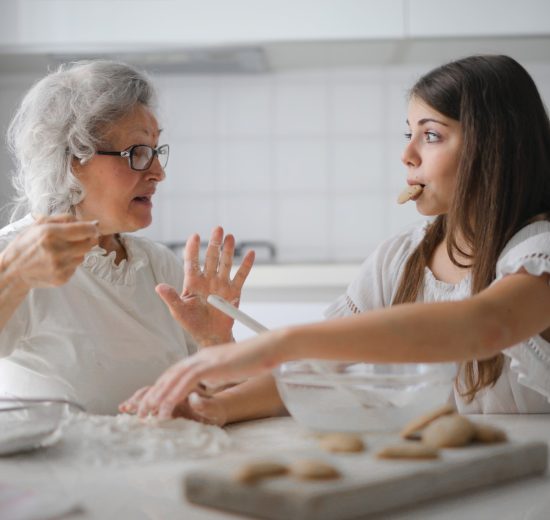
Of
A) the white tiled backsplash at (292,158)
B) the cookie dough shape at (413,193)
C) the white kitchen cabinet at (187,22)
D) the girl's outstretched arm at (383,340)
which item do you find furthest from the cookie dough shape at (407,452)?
the white tiled backsplash at (292,158)

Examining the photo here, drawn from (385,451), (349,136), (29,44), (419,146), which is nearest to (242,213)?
(349,136)

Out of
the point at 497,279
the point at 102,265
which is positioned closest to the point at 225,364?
the point at 497,279

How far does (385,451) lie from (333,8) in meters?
2.75

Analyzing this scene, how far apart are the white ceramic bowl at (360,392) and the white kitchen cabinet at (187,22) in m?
2.53

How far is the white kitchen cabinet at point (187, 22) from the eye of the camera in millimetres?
3152

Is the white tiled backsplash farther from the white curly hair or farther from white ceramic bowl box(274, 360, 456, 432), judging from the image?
white ceramic bowl box(274, 360, 456, 432)

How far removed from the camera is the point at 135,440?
0.83 meters

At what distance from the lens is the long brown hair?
137 cm

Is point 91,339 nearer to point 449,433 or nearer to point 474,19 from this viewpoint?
point 449,433

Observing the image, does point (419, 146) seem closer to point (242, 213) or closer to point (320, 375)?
point (320, 375)

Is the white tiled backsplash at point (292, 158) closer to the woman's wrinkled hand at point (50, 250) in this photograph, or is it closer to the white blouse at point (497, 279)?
the white blouse at point (497, 279)

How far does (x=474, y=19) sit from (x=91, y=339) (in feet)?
7.61

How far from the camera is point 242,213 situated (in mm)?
3730

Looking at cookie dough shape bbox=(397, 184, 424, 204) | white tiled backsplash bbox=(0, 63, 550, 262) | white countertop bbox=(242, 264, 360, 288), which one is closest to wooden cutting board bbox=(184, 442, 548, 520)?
cookie dough shape bbox=(397, 184, 424, 204)
